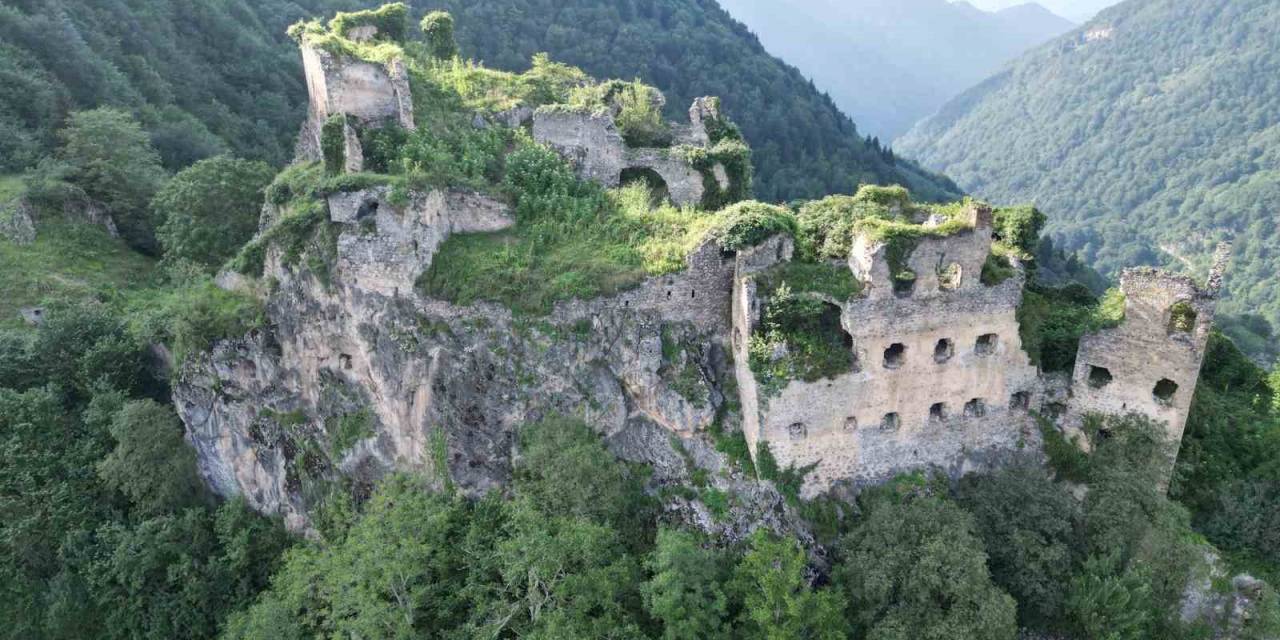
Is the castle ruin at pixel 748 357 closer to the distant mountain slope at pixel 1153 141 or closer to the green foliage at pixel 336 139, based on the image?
the green foliage at pixel 336 139

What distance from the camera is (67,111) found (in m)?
44.0

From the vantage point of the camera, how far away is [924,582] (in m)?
18.8

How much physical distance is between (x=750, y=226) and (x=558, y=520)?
9.49 metres

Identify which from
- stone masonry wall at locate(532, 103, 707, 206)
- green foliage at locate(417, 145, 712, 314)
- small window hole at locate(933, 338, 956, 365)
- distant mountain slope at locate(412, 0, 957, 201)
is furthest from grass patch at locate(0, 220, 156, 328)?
distant mountain slope at locate(412, 0, 957, 201)

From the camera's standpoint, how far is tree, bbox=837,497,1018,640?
18.5 metres

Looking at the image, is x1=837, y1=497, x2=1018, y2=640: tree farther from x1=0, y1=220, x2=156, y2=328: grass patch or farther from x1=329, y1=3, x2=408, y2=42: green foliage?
x1=0, y1=220, x2=156, y2=328: grass patch

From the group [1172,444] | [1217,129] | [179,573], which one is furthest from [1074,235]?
[179,573]

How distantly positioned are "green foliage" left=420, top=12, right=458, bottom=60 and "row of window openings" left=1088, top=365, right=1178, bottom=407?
2707cm

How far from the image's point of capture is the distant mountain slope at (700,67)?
74688mm

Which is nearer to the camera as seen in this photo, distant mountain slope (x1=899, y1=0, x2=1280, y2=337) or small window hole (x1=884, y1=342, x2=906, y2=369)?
small window hole (x1=884, y1=342, x2=906, y2=369)

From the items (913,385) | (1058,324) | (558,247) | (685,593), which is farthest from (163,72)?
(1058,324)

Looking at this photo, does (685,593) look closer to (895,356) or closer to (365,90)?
(895,356)

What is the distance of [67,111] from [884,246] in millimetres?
46299

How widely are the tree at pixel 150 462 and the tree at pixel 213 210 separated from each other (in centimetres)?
879
